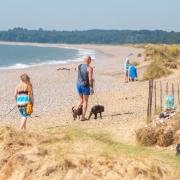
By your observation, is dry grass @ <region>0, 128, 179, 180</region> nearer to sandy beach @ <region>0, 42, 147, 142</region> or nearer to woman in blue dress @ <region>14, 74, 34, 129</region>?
sandy beach @ <region>0, 42, 147, 142</region>

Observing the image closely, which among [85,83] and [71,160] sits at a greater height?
[85,83]

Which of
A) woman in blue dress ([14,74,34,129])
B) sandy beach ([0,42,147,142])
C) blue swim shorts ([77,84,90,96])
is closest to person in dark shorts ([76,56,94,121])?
blue swim shorts ([77,84,90,96])

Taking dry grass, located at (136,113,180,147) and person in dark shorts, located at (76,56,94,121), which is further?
person in dark shorts, located at (76,56,94,121)

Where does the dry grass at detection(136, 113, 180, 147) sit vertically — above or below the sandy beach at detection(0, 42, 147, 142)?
above

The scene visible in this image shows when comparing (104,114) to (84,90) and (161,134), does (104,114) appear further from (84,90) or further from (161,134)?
(161,134)

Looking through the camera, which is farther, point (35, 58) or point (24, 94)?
point (35, 58)

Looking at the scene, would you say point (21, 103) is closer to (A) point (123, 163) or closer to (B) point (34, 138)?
(B) point (34, 138)

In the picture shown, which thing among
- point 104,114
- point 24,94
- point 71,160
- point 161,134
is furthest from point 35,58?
point 71,160

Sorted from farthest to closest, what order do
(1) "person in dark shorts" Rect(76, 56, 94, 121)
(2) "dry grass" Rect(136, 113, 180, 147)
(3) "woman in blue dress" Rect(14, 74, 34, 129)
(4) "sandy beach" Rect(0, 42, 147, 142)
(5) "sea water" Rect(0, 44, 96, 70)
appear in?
(5) "sea water" Rect(0, 44, 96, 70)
(1) "person in dark shorts" Rect(76, 56, 94, 121)
(4) "sandy beach" Rect(0, 42, 147, 142)
(3) "woman in blue dress" Rect(14, 74, 34, 129)
(2) "dry grass" Rect(136, 113, 180, 147)

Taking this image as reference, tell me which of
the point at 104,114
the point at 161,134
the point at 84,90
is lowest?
the point at 104,114

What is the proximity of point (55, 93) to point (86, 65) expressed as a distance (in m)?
8.72

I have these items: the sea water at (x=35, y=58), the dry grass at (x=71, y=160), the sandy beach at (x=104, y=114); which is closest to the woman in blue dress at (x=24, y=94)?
the sandy beach at (x=104, y=114)

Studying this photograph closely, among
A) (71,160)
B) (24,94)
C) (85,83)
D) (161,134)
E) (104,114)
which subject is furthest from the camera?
(104,114)

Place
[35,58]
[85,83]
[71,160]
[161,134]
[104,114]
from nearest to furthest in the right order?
1. [71,160]
2. [161,134]
3. [85,83]
4. [104,114]
5. [35,58]
